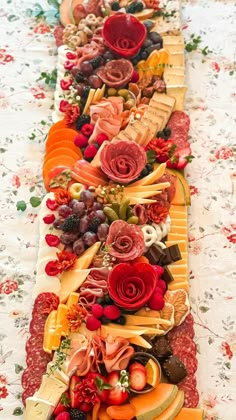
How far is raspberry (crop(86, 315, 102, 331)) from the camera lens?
328 centimetres

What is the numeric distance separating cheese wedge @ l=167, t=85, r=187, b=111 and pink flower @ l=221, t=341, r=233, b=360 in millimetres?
1494

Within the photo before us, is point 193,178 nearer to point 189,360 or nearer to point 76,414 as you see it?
point 189,360

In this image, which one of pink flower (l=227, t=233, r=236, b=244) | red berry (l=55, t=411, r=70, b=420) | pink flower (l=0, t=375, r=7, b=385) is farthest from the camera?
pink flower (l=227, t=233, r=236, b=244)

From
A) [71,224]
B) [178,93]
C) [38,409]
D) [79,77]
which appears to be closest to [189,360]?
[38,409]

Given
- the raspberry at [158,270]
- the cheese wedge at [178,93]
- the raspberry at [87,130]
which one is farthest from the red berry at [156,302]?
the cheese wedge at [178,93]

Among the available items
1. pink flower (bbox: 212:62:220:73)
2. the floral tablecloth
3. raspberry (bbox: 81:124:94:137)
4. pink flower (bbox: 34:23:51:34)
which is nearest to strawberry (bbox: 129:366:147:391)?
the floral tablecloth

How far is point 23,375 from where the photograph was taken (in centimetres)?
333

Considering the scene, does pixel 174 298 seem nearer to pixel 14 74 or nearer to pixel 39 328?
pixel 39 328

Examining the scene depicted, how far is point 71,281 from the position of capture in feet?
11.4

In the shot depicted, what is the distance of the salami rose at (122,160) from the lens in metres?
3.74

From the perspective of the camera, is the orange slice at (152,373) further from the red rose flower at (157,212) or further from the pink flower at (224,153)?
the pink flower at (224,153)

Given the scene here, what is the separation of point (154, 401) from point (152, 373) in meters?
0.12

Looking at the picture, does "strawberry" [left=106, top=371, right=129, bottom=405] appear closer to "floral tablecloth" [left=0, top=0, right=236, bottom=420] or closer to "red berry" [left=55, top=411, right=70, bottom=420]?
"red berry" [left=55, top=411, right=70, bottom=420]

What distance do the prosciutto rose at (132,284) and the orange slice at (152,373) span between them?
0.26m
